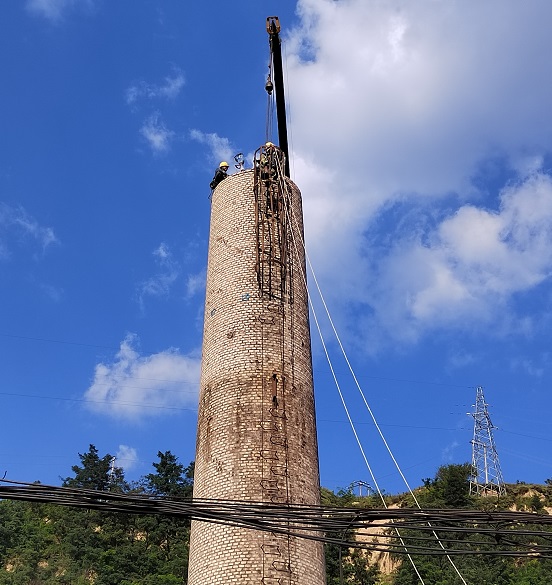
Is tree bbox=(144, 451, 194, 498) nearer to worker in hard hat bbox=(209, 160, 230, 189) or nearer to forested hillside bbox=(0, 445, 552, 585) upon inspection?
forested hillside bbox=(0, 445, 552, 585)

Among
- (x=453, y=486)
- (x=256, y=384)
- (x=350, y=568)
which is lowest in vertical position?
(x=256, y=384)

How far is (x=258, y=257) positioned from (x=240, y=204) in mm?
1358

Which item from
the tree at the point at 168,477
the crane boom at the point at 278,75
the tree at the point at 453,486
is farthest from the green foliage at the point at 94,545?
the crane boom at the point at 278,75

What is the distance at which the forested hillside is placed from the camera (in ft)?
111

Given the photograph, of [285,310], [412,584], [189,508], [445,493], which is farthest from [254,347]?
[445,493]

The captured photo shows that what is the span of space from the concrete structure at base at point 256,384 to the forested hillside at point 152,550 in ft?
64.5

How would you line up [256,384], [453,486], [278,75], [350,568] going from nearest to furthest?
[256,384], [278,75], [350,568], [453,486]

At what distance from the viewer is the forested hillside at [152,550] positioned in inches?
1328

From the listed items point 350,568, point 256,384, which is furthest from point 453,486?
point 256,384

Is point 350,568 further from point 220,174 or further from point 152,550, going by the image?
point 220,174

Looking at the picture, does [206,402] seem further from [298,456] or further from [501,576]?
[501,576]

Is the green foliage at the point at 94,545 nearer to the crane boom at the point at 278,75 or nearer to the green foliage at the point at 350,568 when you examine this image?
the green foliage at the point at 350,568

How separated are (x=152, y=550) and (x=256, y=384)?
26.3m

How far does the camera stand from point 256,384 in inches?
522
